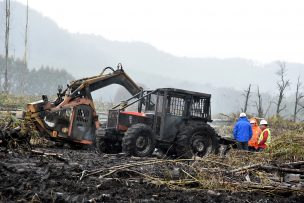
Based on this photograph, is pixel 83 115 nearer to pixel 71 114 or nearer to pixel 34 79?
pixel 71 114

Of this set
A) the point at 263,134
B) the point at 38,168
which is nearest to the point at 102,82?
the point at 263,134

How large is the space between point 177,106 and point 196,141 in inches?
47.4

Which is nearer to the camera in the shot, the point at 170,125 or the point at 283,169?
the point at 283,169

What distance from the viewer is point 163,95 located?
42.0 ft

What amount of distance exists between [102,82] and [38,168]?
6740 mm

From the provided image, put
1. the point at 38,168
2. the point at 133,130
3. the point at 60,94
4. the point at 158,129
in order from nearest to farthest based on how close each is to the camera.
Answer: the point at 38,168, the point at 133,130, the point at 158,129, the point at 60,94

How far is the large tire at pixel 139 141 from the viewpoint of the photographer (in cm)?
1168

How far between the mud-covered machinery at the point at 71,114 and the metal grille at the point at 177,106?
2771 mm

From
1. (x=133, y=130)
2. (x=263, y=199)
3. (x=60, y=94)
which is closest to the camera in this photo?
(x=263, y=199)

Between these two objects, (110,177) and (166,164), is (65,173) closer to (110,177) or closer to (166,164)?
(110,177)

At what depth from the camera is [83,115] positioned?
1396 centimetres

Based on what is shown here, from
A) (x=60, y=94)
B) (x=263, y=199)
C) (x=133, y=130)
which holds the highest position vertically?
(x=60, y=94)

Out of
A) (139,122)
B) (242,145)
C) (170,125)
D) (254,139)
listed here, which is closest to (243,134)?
(242,145)

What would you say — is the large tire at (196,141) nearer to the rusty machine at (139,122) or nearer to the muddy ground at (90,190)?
the rusty machine at (139,122)
